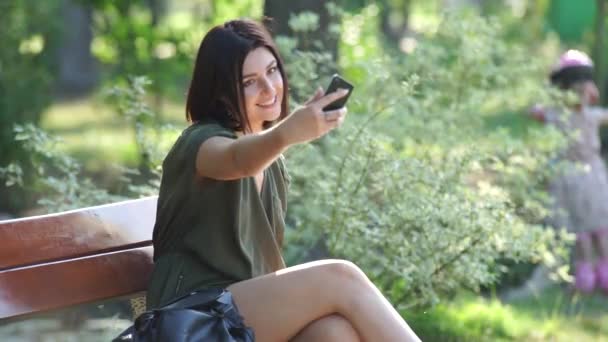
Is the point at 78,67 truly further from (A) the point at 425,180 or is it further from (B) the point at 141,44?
(A) the point at 425,180

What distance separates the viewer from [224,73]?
3436 mm

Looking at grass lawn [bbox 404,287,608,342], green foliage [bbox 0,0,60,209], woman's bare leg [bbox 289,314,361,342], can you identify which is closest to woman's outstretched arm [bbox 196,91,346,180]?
woman's bare leg [bbox 289,314,361,342]

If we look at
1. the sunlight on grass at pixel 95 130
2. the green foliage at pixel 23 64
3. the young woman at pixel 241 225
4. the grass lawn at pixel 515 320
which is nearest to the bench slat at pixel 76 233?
the young woman at pixel 241 225

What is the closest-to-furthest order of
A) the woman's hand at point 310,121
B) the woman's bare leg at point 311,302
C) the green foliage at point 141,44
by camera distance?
the woman's hand at point 310,121 → the woman's bare leg at point 311,302 → the green foliage at point 141,44

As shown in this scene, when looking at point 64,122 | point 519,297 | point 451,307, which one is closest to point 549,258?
point 451,307

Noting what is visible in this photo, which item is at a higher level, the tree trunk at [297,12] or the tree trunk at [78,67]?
the tree trunk at [297,12]

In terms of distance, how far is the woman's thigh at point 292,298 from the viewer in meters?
3.29

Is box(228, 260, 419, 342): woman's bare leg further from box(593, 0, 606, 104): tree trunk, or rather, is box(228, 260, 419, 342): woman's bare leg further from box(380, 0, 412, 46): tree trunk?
box(380, 0, 412, 46): tree trunk

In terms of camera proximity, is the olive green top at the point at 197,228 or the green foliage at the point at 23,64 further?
the green foliage at the point at 23,64

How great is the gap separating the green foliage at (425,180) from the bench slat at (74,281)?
3.89 ft

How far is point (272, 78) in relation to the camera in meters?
3.51

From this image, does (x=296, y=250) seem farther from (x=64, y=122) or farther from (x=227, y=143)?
(x=64, y=122)

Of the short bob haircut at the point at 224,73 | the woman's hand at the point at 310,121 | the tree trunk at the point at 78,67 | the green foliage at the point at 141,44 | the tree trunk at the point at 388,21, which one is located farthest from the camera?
the tree trunk at the point at 388,21

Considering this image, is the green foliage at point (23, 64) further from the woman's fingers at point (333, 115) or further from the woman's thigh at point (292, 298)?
the woman's fingers at point (333, 115)
